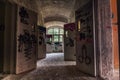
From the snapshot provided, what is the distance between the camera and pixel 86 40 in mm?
4266

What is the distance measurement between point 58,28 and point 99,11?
13266 millimetres

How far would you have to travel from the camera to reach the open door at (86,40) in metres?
3.94

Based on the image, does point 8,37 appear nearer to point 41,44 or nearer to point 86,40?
point 86,40

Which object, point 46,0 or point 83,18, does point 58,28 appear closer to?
point 46,0

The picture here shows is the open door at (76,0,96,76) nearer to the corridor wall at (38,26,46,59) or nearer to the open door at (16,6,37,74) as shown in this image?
the open door at (16,6,37,74)

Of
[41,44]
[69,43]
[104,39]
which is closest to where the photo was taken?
[104,39]

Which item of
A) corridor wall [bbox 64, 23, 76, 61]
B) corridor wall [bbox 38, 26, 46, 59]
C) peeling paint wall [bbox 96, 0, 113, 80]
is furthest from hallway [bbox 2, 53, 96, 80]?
corridor wall [bbox 38, 26, 46, 59]

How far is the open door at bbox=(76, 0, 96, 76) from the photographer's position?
394 cm

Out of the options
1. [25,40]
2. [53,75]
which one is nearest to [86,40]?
[53,75]

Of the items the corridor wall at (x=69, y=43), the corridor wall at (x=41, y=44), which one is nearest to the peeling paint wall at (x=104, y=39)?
the corridor wall at (x=69, y=43)

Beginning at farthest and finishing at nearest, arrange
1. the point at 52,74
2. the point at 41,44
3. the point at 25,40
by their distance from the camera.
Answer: the point at 41,44 → the point at 25,40 → the point at 52,74

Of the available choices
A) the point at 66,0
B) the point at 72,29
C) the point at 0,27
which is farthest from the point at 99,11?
the point at 66,0

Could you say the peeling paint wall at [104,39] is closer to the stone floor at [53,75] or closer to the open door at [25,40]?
the stone floor at [53,75]

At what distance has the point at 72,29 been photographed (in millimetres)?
7098
